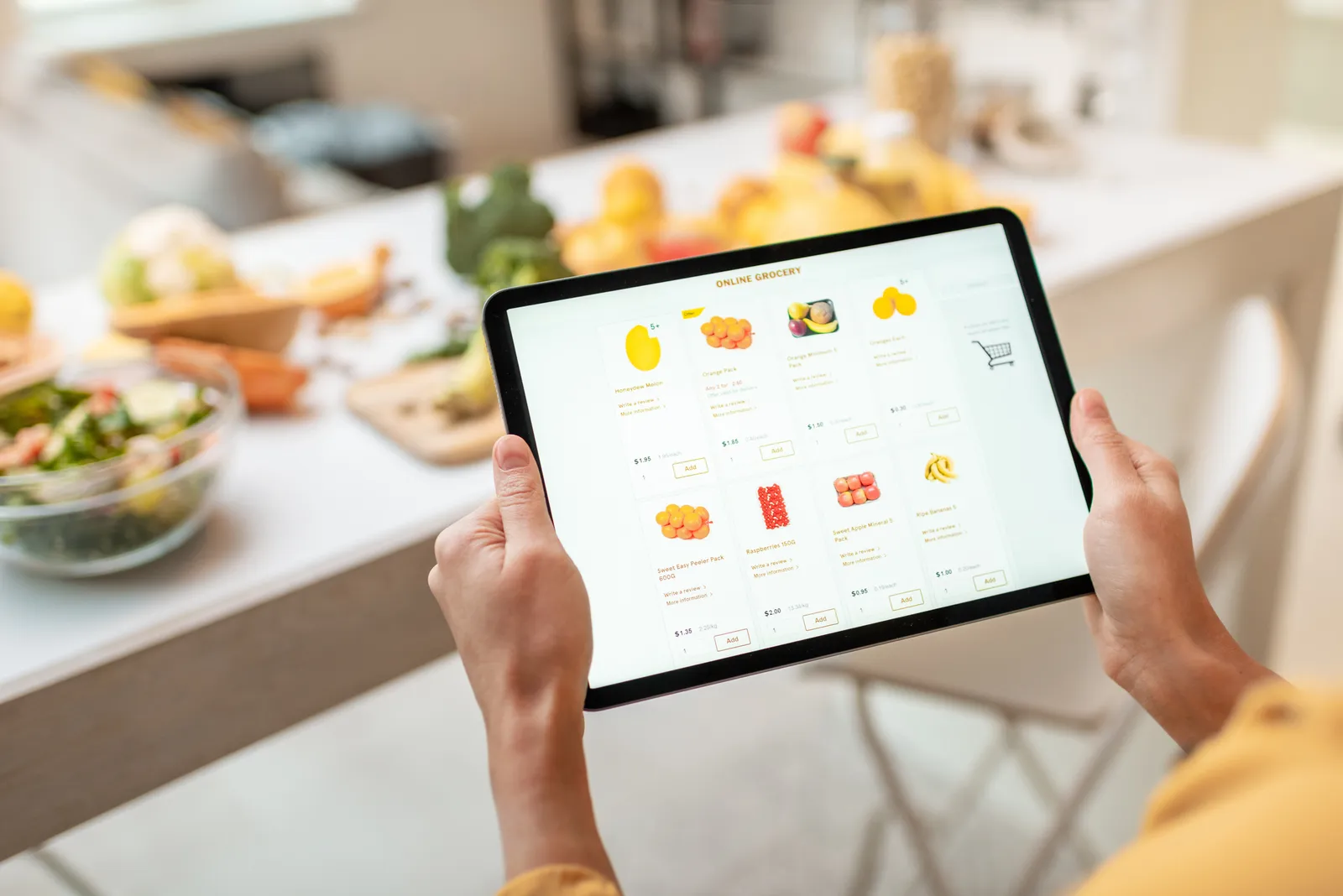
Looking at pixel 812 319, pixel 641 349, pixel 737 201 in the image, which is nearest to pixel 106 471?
pixel 641 349

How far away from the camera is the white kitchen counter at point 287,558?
2.19 feet

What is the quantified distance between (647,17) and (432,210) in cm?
340

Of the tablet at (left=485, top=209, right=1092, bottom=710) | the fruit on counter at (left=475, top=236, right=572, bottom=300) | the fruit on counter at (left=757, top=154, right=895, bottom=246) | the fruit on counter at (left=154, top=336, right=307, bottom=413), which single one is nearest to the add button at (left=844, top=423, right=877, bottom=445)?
the tablet at (left=485, top=209, right=1092, bottom=710)

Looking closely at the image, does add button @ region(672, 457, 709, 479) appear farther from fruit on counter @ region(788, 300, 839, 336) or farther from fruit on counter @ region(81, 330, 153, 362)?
fruit on counter @ region(81, 330, 153, 362)

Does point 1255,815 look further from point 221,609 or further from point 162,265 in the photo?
point 162,265

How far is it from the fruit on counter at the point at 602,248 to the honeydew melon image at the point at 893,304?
411 millimetres

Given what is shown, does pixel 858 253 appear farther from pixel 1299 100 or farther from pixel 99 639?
pixel 1299 100

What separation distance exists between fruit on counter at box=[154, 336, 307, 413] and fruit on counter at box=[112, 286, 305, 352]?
10 millimetres

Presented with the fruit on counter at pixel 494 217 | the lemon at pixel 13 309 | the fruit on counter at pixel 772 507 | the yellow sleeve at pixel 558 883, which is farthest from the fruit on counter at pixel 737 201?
the yellow sleeve at pixel 558 883

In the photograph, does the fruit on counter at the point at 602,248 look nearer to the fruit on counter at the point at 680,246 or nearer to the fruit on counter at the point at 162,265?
the fruit on counter at the point at 680,246

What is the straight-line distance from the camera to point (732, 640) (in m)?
0.62

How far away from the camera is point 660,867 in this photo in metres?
1.50

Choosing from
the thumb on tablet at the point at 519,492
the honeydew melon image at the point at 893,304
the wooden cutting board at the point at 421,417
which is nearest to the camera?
the thumb on tablet at the point at 519,492

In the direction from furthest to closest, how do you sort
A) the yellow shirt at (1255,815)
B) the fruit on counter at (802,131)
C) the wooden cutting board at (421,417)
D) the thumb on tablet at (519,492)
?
the fruit on counter at (802,131), the wooden cutting board at (421,417), the thumb on tablet at (519,492), the yellow shirt at (1255,815)
